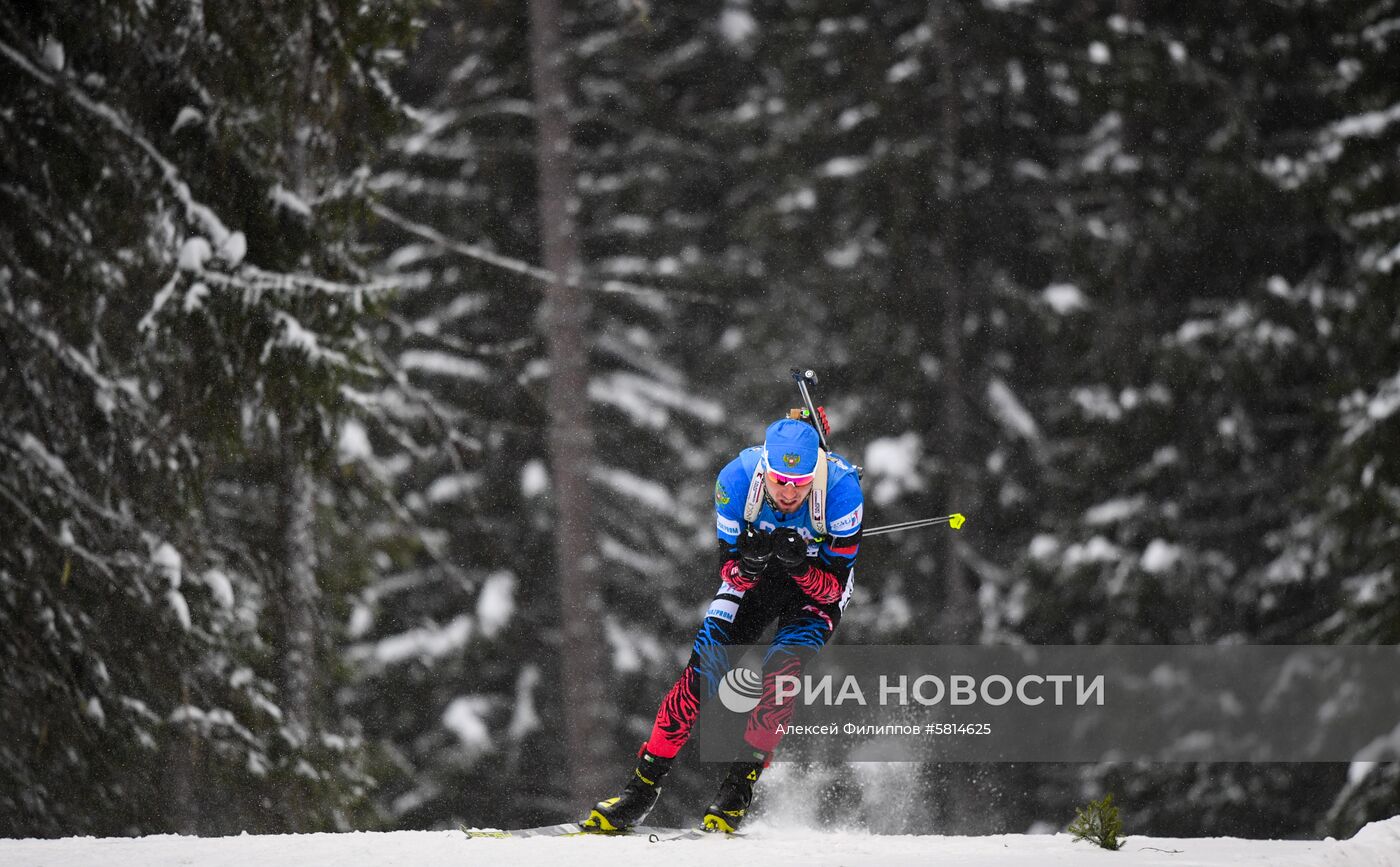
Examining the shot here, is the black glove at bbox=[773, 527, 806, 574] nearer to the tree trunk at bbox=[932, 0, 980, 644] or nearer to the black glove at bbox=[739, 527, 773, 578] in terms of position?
the black glove at bbox=[739, 527, 773, 578]

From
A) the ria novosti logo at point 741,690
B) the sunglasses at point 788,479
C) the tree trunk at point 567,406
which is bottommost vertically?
Answer: the ria novosti logo at point 741,690

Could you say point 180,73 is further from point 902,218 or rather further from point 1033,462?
point 1033,462

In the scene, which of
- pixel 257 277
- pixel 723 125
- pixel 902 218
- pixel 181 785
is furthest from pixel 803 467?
pixel 723 125

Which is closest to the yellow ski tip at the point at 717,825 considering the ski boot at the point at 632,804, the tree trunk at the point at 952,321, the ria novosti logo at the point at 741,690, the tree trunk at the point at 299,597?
the ski boot at the point at 632,804

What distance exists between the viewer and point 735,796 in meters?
7.69

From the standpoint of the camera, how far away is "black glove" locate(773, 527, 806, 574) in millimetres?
7270

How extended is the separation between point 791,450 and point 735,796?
179 centimetres

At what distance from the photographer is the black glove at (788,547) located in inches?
286

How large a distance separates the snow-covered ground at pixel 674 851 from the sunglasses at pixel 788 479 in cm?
163

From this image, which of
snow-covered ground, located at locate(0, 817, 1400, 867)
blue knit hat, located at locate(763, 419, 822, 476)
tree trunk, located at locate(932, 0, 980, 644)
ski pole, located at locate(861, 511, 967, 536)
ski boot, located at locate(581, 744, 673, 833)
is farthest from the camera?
tree trunk, located at locate(932, 0, 980, 644)

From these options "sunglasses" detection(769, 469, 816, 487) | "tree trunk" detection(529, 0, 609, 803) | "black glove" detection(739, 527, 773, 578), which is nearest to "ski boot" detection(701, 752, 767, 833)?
"black glove" detection(739, 527, 773, 578)

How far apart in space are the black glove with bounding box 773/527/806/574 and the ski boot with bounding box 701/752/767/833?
107 cm

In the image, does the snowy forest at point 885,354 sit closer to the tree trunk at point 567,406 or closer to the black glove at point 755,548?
the tree trunk at point 567,406

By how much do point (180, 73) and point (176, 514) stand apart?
9.76 ft
